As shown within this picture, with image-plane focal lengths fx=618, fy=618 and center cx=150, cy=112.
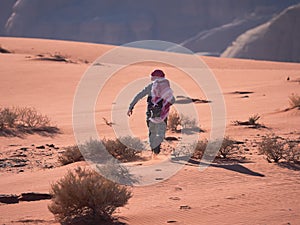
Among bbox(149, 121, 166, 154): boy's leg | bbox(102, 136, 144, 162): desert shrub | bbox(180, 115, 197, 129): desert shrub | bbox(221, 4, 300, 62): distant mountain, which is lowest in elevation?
bbox(102, 136, 144, 162): desert shrub

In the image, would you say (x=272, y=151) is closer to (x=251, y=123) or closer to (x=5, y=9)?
(x=251, y=123)

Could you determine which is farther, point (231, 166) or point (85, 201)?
point (231, 166)

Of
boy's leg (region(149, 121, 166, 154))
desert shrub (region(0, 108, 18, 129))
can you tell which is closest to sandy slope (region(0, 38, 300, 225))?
desert shrub (region(0, 108, 18, 129))

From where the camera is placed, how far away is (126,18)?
348 ft

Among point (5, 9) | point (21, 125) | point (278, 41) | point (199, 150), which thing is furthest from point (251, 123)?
point (5, 9)

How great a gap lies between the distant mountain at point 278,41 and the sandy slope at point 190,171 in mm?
43102

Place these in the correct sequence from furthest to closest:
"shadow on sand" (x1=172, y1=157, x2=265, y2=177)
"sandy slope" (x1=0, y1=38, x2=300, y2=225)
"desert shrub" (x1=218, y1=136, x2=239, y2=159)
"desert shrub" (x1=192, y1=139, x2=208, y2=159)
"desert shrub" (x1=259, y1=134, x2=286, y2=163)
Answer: "desert shrub" (x1=218, y1=136, x2=239, y2=159) → "desert shrub" (x1=192, y1=139, x2=208, y2=159) → "desert shrub" (x1=259, y1=134, x2=286, y2=163) → "shadow on sand" (x1=172, y1=157, x2=265, y2=177) → "sandy slope" (x1=0, y1=38, x2=300, y2=225)

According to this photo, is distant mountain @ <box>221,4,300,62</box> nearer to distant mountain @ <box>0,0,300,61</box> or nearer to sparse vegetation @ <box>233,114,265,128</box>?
distant mountain @ <box>0,0,300,61</box>

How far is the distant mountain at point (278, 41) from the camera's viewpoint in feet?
250

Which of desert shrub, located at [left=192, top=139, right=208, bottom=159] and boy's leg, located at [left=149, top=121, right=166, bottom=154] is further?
boy's leg, located at [left=149, top=121, right=166, bottom=154]

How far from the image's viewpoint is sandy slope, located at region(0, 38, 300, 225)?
6.99 meters

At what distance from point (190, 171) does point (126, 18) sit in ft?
324

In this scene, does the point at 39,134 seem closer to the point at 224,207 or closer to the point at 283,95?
the point at 224,207

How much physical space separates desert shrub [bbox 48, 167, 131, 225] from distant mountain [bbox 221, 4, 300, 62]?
70.8 m
